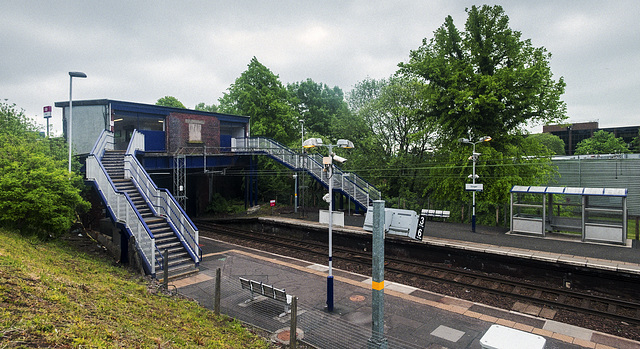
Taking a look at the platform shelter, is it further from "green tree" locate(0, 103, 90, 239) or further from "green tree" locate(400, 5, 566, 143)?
"green tree" locate(0, 103, 90, 239)

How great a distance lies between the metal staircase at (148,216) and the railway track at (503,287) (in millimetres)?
6471

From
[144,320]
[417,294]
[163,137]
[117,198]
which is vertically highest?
[163,137]

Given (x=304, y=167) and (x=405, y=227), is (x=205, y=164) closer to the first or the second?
(x=304, y=167)

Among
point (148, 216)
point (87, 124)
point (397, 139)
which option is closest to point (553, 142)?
point (397, 139)

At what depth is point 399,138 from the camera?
32.5 meters

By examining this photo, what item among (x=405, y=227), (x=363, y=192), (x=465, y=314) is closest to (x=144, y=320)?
(x=465, y=314)

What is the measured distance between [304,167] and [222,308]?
18.1 m

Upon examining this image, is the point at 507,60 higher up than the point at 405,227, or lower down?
higher up

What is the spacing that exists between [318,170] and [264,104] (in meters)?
15.2

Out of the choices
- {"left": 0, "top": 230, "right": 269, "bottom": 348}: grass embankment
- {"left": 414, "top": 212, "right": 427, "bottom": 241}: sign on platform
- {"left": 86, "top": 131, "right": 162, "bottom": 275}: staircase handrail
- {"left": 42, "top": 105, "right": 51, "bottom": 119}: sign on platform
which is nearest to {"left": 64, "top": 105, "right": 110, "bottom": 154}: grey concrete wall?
{"left": 42, "top": 105, "right": 51, "bottom": 119}: sign on platform

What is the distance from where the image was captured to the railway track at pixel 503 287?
11.3 metres

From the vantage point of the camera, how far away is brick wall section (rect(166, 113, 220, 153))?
27578 mm

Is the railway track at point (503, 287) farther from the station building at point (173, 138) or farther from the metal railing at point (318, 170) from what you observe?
the station building at point (173, 138)

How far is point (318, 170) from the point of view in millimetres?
27578
